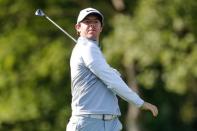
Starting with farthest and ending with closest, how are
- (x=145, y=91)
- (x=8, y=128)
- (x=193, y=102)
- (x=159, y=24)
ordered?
(x=193, y=102) → (x=145, y=91) → (x=8, y=128) → (x=159, y=24)

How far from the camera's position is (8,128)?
22.0m

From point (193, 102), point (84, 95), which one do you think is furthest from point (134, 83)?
point (84, 95)

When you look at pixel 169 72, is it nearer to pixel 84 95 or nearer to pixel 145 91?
pixel 145 91

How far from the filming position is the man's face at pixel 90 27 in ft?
23.4

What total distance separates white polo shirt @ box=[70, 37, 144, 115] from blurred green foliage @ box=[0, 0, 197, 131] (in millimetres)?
12948

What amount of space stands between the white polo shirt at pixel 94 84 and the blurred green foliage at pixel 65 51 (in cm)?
1295

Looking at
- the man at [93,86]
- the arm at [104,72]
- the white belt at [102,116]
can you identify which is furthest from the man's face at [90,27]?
the white belt at [102,116]

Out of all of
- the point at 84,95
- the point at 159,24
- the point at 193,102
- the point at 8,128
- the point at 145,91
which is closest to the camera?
the point at 84,95

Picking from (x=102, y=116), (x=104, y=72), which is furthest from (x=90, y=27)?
(x=102, y=116)

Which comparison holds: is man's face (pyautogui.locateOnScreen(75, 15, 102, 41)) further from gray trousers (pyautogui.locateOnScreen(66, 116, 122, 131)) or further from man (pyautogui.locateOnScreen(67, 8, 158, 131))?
gray trousers (pyautogui.locateOnScreen(66, 116, 122, 131))

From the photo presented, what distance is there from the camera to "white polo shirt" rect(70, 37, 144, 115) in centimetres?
704

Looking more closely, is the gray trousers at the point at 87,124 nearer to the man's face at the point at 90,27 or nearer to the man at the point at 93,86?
the man at the point at 93,86

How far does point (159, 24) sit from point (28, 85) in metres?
3.83

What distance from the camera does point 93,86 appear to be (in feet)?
23.3
